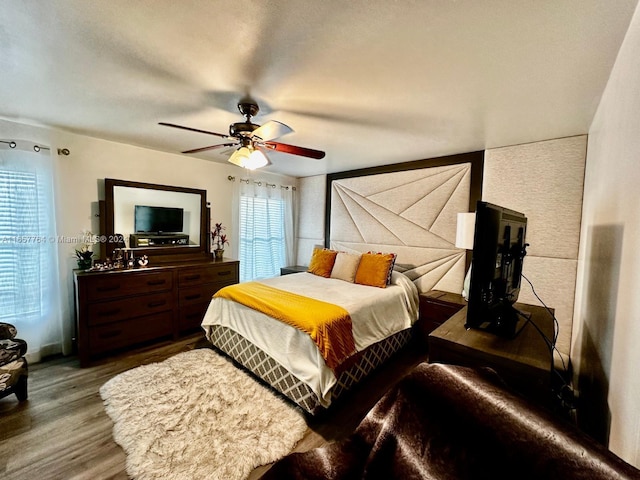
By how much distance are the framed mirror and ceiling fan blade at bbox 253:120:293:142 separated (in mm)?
2069

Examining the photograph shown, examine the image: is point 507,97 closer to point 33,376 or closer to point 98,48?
point 98,48

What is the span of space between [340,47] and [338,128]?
1132 mm

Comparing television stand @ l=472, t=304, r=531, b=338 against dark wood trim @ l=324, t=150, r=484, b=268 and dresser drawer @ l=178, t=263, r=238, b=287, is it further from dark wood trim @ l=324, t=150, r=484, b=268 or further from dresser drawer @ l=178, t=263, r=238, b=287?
dresser drawer @ l=178, t=263, r=238, b=287

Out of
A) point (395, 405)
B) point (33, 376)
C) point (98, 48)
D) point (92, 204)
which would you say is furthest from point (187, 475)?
point (92, 204)

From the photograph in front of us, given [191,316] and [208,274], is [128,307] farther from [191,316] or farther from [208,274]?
[208,274]

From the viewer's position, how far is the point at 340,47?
1323 millimetres

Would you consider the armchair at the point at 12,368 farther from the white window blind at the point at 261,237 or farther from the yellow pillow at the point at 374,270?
the yellow pillow at the point at 374,270

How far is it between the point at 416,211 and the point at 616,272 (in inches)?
91.9

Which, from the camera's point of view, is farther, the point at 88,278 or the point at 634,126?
the point at 88,278

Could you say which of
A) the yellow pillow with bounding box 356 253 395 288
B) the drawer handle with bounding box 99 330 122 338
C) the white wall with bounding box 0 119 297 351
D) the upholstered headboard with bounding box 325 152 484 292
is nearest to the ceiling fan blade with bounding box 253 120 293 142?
the yellow pillow with bounding box 356 253 395 288

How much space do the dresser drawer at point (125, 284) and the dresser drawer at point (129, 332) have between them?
0.30 metres

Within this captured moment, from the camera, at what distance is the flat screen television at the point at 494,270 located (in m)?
1.31

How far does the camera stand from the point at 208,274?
3.43m

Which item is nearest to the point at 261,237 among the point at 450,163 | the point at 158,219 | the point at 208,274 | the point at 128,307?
the point at 208,274
